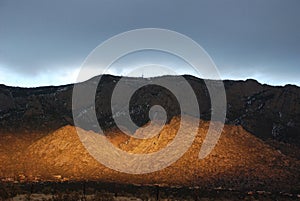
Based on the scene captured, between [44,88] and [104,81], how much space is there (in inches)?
595

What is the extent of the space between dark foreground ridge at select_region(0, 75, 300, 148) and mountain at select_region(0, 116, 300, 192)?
8273 millimetres

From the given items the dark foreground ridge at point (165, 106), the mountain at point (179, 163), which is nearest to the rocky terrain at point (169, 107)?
the dark foreground ridge at point (165, 106)

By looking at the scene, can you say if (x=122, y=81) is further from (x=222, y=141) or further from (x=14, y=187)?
(x=14, y=187)

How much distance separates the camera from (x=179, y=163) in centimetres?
4209

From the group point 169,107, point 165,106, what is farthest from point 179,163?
point 165,106

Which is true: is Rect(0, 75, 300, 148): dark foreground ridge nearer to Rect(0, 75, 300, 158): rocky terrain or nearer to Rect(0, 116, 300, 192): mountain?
Rect(0, 75, 300, 158): rocky terrain

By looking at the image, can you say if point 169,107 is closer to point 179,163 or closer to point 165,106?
point 165,106

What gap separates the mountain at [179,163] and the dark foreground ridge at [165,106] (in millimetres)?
8273

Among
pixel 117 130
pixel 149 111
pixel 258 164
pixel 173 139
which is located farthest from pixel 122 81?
pixel 258 164

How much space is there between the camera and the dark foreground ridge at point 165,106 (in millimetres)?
59281

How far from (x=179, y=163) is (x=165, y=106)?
20103 mm

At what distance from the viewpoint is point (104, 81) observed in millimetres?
84188

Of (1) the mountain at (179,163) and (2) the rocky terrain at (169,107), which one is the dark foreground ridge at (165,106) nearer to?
(2) the rocky terrain at (169,107)

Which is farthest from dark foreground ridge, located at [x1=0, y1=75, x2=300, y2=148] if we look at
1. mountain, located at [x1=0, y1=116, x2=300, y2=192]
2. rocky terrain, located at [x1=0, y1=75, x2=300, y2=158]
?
mountain, located at [x1=0, y1=116, x2=300, y2=192]
